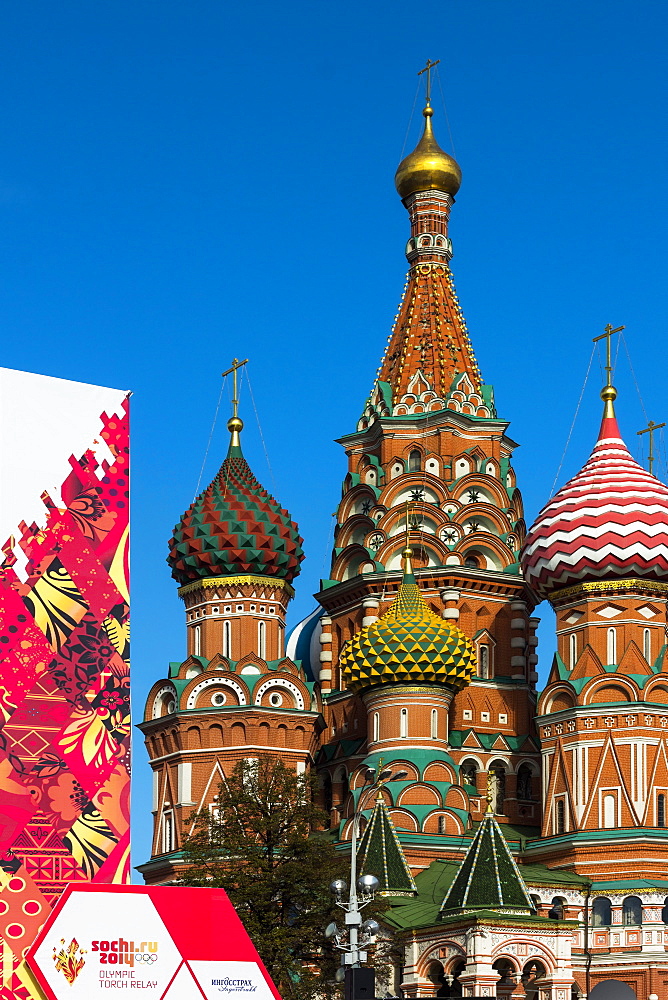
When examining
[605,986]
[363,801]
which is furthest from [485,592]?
[605,986]

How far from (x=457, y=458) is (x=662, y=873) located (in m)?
12.5

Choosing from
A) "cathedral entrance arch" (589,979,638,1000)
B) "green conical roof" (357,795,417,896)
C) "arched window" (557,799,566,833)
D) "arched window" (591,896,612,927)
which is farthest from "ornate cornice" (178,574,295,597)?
"cathedral entrance arch" (589,979,638,1000)

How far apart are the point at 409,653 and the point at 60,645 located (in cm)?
1851

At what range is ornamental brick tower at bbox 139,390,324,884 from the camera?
166 ft

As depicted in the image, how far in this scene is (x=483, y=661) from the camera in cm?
5294

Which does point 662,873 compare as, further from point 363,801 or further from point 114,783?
point 114,783

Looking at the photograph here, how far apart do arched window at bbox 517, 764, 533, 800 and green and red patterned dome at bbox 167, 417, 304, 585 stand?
723 cm

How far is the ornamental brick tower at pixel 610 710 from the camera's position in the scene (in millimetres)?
46625

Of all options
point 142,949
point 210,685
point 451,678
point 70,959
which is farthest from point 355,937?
point 210,685

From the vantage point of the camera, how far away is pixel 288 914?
39594mm

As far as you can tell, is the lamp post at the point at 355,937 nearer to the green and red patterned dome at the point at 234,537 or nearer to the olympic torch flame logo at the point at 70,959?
the olympic torch flame logo at the point at 70,959

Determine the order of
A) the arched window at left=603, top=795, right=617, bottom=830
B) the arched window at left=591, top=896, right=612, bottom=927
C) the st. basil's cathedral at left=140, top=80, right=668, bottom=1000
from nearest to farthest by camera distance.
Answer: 1. the st. basil's cathedral at left=140, top=80, right=668, bottom=1000
2. the arched window at left=591, top=896, right=612, bottom=927
3. the arched window at left=603, top=795, right=617, bottom=830

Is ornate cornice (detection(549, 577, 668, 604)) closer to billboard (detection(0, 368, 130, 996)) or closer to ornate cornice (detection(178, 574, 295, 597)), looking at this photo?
ornate cornice (detection(178, 574, 295, 597))

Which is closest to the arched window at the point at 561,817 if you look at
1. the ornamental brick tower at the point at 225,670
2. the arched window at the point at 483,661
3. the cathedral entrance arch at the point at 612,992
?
the arched window at the point at 483,661
